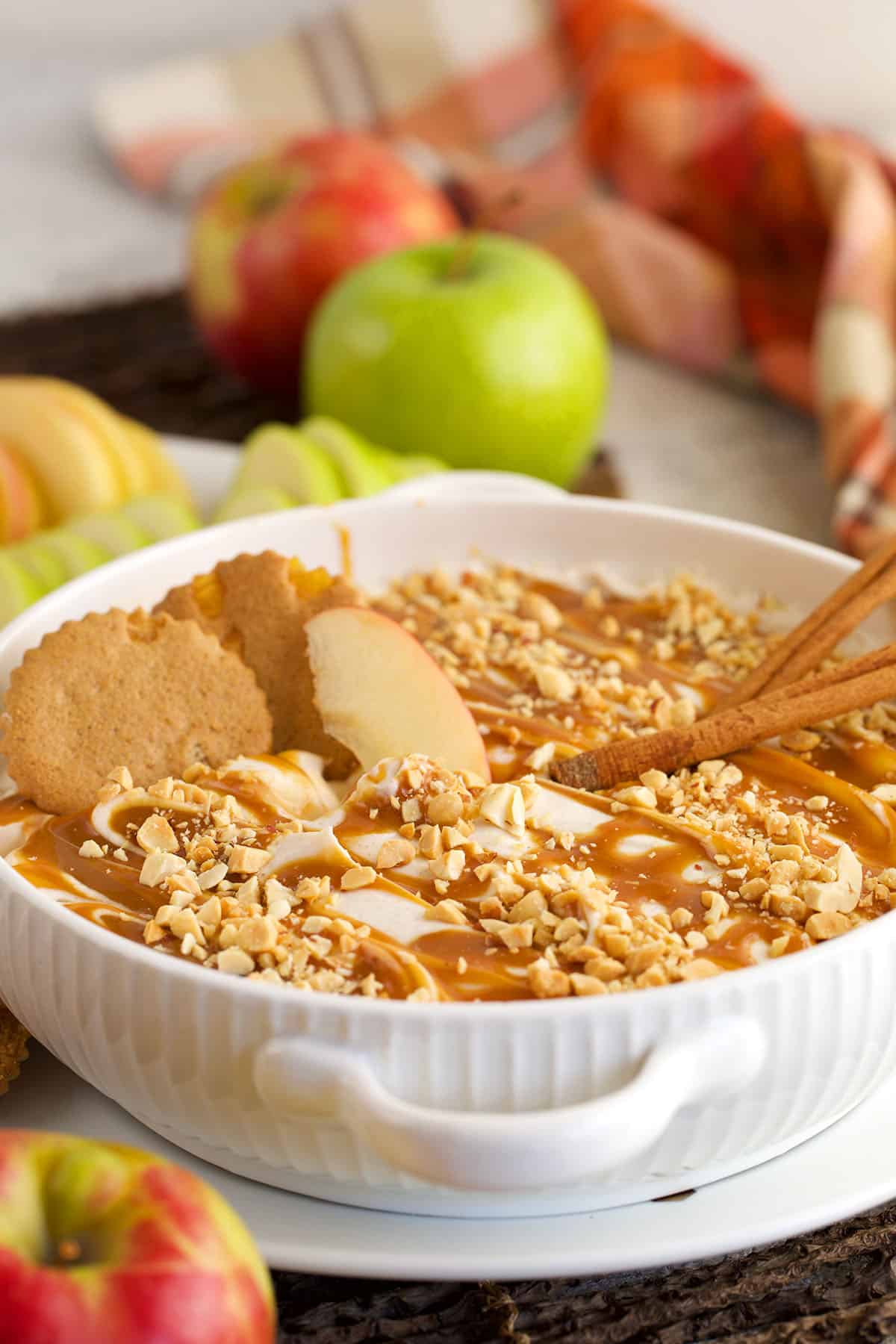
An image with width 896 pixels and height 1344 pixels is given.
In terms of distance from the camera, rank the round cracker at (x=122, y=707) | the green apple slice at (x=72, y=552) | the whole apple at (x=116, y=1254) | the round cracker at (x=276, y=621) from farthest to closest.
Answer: the green apple slice at (x=72, y=552)
the round cracker at (x=276, y=621)
the round cracker at (x=122, y=707)
the whole apple at (x=116, y=1254)

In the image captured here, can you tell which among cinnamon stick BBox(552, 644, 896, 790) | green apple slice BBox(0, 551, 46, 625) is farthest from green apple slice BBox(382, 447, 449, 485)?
cinnamon stick BBox(552, 644, 896, 790)

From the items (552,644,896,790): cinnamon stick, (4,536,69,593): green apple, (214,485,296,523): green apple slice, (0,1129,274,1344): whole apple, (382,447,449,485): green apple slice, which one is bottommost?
(4,536,69,593): green apple

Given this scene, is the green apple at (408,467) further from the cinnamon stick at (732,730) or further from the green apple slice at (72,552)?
the cinnamon stick at (732,730)

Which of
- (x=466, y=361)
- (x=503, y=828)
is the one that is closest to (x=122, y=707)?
(x=503, y=828)

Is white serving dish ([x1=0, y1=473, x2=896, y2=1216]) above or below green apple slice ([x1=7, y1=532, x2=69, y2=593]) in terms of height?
above

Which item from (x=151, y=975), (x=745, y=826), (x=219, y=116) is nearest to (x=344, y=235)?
(x=219, y=116)

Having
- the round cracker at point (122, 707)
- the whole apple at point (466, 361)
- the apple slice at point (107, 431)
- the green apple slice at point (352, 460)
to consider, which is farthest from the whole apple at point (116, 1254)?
the whole apple at point (466, 361)

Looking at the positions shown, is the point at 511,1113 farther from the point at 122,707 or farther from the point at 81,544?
the point at 81,544

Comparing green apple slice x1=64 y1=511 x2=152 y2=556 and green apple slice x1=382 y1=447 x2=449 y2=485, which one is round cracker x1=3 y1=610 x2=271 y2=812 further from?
green apple slice x1=382 y1=447 x2=449 y2=485
